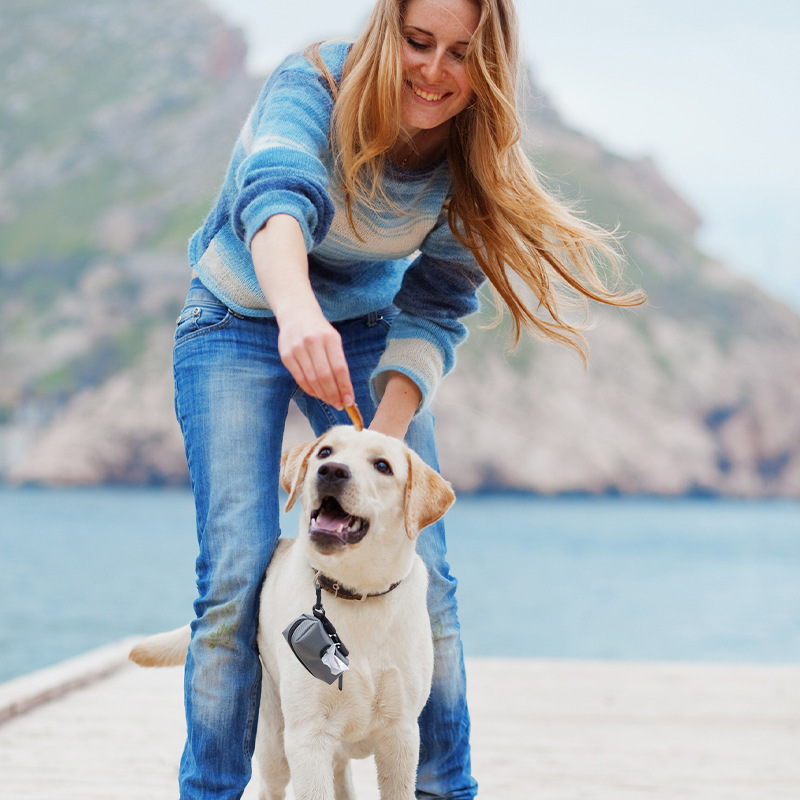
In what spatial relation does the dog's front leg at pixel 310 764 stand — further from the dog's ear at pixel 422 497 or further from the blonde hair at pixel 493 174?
the blonde hair at pixel 493 174

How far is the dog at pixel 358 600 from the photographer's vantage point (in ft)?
7.69

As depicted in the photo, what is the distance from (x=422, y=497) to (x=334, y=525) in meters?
0.24

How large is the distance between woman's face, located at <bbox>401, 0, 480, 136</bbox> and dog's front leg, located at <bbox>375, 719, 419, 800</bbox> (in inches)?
58.4

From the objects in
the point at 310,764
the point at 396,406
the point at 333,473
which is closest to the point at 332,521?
the point at 333,473

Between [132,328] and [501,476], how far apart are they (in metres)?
18.0

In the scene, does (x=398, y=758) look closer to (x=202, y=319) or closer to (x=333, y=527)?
(x=333, y=527)

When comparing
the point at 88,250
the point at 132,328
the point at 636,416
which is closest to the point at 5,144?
the point at 88,250

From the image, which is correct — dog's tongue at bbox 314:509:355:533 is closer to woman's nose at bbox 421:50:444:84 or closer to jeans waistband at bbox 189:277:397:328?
jeans waistband at bbox 189:277:397:328

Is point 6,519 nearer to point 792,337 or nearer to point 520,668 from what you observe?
point 520,668

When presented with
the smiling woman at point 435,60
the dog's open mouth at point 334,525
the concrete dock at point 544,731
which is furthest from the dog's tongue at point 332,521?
the concrete dock at point 544,731

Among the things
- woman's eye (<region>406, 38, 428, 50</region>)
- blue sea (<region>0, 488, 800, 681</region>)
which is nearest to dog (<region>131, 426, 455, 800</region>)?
woman's eye (<region>406, 38, 428, 50</region>)

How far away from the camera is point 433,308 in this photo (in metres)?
2.83

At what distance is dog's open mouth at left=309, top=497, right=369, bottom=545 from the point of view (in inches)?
89.8

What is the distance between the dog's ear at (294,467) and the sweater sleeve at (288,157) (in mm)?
523
